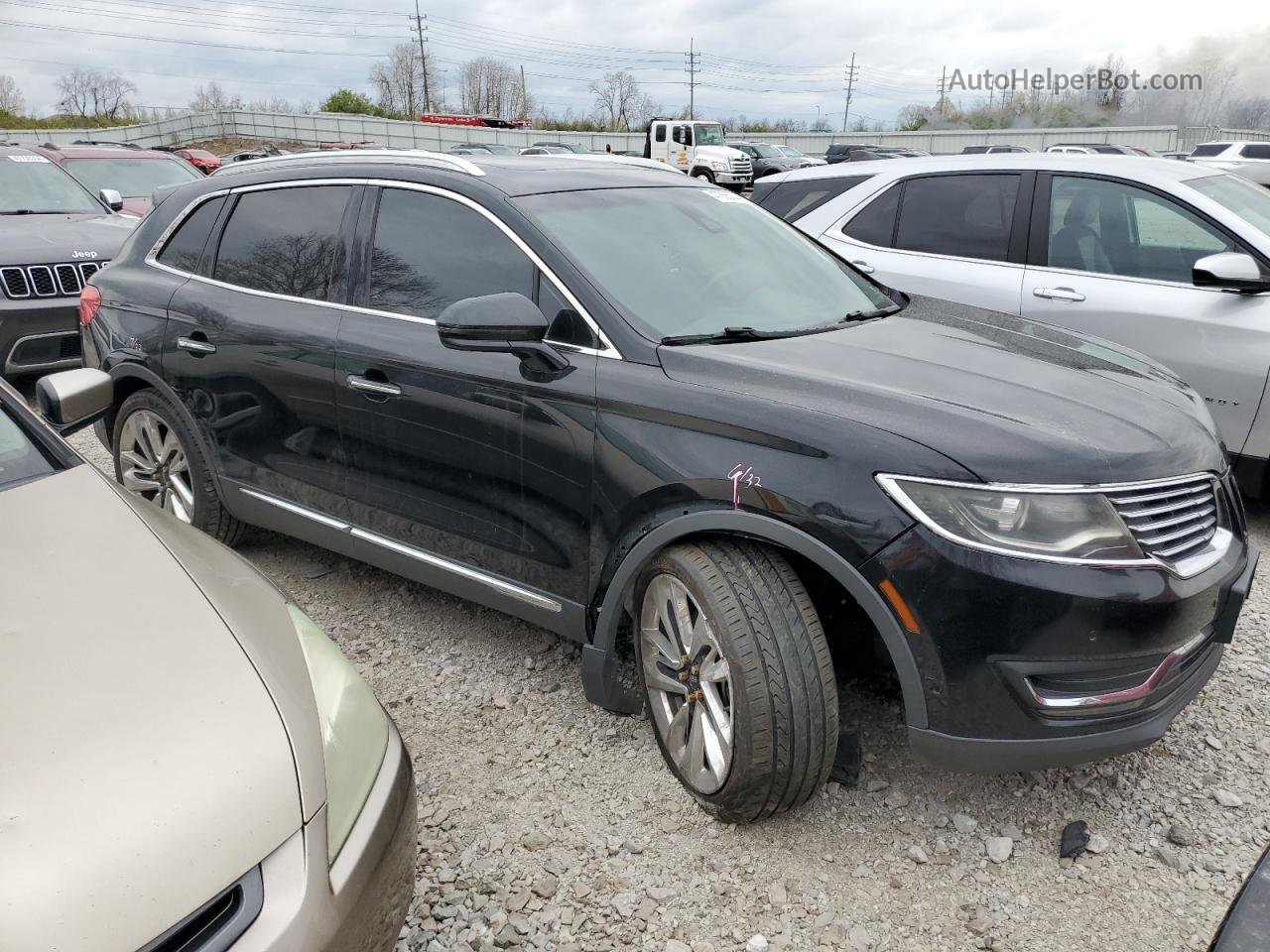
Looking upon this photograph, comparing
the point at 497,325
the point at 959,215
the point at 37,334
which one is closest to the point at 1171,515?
the point at 497,325

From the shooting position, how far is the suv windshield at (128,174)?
10.5m

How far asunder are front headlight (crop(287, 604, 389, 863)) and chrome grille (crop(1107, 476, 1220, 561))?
169 cm

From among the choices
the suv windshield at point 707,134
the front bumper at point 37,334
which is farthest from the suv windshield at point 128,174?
the suv windshield at point 707,134

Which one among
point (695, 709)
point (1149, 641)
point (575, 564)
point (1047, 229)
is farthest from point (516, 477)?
point (1047, 229)

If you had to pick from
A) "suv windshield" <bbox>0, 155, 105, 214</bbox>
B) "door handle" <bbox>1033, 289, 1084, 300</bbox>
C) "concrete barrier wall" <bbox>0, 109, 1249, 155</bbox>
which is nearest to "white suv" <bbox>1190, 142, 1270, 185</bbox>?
"concrete barrier wall" <bbox>0, 109, 1249, 155</bbox>

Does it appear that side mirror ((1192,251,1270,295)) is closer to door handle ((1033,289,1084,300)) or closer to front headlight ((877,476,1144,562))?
door handle ((1033,289,1084,300))

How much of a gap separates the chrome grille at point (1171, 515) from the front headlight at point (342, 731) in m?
1.69

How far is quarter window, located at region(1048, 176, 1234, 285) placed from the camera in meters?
4.62

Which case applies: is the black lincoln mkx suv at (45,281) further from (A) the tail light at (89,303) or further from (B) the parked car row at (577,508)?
(B) the parked car row at (577,508)

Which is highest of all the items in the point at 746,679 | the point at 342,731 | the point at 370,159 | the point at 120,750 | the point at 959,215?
the point at 370,159

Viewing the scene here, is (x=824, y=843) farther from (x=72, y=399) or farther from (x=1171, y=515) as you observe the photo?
(x=72, y=399)

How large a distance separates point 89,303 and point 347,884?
3732 mm

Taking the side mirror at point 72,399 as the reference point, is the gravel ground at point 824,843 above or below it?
below

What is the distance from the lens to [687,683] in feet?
8.63
